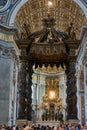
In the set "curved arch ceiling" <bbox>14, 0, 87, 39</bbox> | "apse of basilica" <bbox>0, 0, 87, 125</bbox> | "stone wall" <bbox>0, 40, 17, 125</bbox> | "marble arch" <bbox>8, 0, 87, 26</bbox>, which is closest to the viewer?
"apse of basilica" <bbox>0, 0, 87, 125</bbox>

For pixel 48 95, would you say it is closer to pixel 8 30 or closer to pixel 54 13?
pixel 54 13

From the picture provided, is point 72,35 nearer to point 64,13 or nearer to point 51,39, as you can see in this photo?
point 51,39

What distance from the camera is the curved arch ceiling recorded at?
14938 millimetres

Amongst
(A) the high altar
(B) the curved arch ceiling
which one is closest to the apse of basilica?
(B) the curved arch ceiling

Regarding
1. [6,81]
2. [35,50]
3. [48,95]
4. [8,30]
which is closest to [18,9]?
[8,30]

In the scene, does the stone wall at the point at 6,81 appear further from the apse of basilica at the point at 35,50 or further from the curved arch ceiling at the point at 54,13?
the curved arch ceiling at the point at 54,13

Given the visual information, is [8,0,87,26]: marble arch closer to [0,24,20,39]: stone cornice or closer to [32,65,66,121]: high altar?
[0,24,20,39]: stone cornice

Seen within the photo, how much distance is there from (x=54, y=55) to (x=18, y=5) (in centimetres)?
445

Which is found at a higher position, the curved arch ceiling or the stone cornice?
the curved arch ceiling

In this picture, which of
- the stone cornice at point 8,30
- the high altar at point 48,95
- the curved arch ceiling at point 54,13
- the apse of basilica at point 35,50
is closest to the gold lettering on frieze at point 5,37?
the apse of basilica at point 35,50

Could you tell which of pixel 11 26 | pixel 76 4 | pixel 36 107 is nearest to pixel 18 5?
pixel 11 26

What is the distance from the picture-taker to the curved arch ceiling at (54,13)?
49.0 feet

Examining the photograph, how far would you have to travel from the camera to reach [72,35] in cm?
1066

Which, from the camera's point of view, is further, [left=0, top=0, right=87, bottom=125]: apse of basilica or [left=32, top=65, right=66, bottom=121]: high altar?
[left=32, top=65, right=66, bottom=121]: high altar
